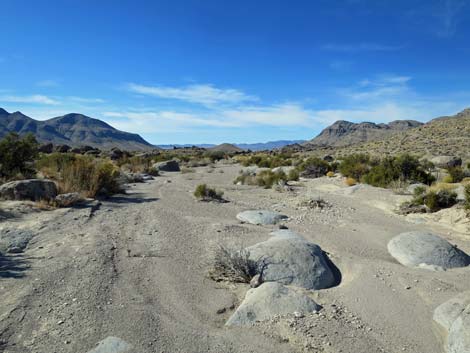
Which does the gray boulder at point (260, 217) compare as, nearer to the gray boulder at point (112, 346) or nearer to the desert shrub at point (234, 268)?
the desert shrub at point (234, 268)

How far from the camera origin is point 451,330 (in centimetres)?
414

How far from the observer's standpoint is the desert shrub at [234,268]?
231 inches

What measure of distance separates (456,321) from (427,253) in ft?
9.38

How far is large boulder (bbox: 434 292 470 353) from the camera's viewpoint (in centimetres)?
382

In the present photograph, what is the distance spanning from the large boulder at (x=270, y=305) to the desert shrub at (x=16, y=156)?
514 inches

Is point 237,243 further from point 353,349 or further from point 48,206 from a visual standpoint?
point 48,206

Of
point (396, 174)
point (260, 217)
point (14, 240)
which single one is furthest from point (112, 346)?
point (396, 174)

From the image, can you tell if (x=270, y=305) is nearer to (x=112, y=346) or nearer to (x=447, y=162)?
(x=112, y=346)

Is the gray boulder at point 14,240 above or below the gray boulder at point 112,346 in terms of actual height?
above

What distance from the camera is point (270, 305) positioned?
4.75 metres

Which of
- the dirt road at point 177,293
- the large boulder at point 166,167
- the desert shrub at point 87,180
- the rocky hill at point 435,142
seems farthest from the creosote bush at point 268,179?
the rocky hill at point 435,142

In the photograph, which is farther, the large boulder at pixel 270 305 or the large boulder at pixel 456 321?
the large boulder at pixel 270 305

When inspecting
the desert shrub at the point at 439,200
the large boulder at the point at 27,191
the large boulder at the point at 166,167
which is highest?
the large boulder at the point at 27,191

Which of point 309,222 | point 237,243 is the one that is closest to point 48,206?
point 237,243
